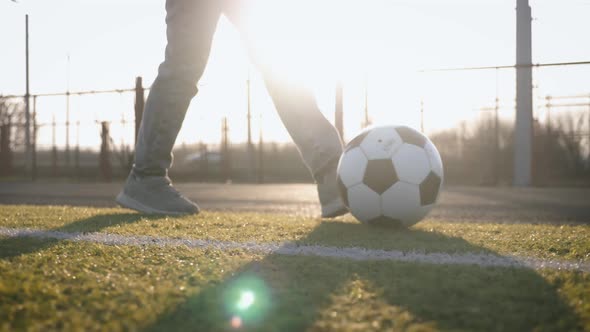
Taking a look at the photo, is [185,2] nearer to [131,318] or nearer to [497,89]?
[131,318]

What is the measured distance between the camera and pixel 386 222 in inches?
123

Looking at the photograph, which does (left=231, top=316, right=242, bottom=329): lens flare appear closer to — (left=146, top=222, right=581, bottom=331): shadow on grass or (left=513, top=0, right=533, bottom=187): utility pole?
(left=146, top=222, right=581, bottom=331): shadow on grass

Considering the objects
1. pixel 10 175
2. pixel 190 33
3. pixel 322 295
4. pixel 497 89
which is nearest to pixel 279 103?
pixel 190 33

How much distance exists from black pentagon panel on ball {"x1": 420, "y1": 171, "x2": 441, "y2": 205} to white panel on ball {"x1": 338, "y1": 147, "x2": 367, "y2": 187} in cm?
34

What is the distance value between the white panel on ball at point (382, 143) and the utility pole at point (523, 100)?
8.14m

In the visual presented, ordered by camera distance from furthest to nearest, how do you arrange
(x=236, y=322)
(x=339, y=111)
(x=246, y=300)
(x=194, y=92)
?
(x=339, y=111)
(x=194, y=92)
(x=246, y=300)
(x=236, y=322)

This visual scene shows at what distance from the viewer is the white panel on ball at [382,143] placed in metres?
3.08

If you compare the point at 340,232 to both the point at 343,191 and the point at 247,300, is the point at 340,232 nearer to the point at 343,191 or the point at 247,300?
the point at 343,191

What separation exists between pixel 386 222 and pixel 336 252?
0.84 m

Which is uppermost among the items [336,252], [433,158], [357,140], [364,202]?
[357,140]

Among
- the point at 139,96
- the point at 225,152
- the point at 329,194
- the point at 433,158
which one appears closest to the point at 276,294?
the point at 433,158

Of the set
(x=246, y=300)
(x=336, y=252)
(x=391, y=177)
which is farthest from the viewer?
(x=391, y=177)

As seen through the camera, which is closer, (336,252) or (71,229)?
(336,252)

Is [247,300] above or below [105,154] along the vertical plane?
below
